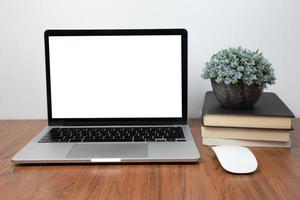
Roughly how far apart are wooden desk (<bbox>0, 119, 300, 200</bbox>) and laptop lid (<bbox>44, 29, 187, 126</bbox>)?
0.22m

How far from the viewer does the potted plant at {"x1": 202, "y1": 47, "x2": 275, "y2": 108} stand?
32.6 inches

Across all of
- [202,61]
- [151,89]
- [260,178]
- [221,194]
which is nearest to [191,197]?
[221,194]

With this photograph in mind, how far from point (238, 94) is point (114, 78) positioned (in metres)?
0.35

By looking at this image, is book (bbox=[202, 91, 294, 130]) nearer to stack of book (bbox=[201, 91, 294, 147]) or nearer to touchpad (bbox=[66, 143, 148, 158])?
stack of book (bbox=[201, 91, 294, 147])

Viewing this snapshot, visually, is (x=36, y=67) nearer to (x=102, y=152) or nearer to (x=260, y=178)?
(x=102, y=152)

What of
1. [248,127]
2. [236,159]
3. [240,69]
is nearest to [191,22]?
[240,69]

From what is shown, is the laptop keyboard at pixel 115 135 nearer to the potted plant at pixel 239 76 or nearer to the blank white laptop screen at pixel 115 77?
the blank white laptop screen at pixel 115 77

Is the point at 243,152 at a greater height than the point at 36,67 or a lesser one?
lesser

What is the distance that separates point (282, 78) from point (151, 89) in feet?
1.51

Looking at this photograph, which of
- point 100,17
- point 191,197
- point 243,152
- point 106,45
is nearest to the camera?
point 191,197

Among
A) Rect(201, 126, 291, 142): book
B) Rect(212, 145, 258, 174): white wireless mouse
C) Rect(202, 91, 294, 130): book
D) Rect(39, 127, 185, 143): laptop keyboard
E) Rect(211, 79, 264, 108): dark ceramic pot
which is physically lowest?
Rect(212, 145, 258, 174): white wireless mouse

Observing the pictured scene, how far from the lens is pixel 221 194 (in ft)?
1.95

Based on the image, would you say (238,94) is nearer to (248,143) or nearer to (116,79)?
(248,143)

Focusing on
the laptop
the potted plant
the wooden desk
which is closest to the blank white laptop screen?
the laptop
